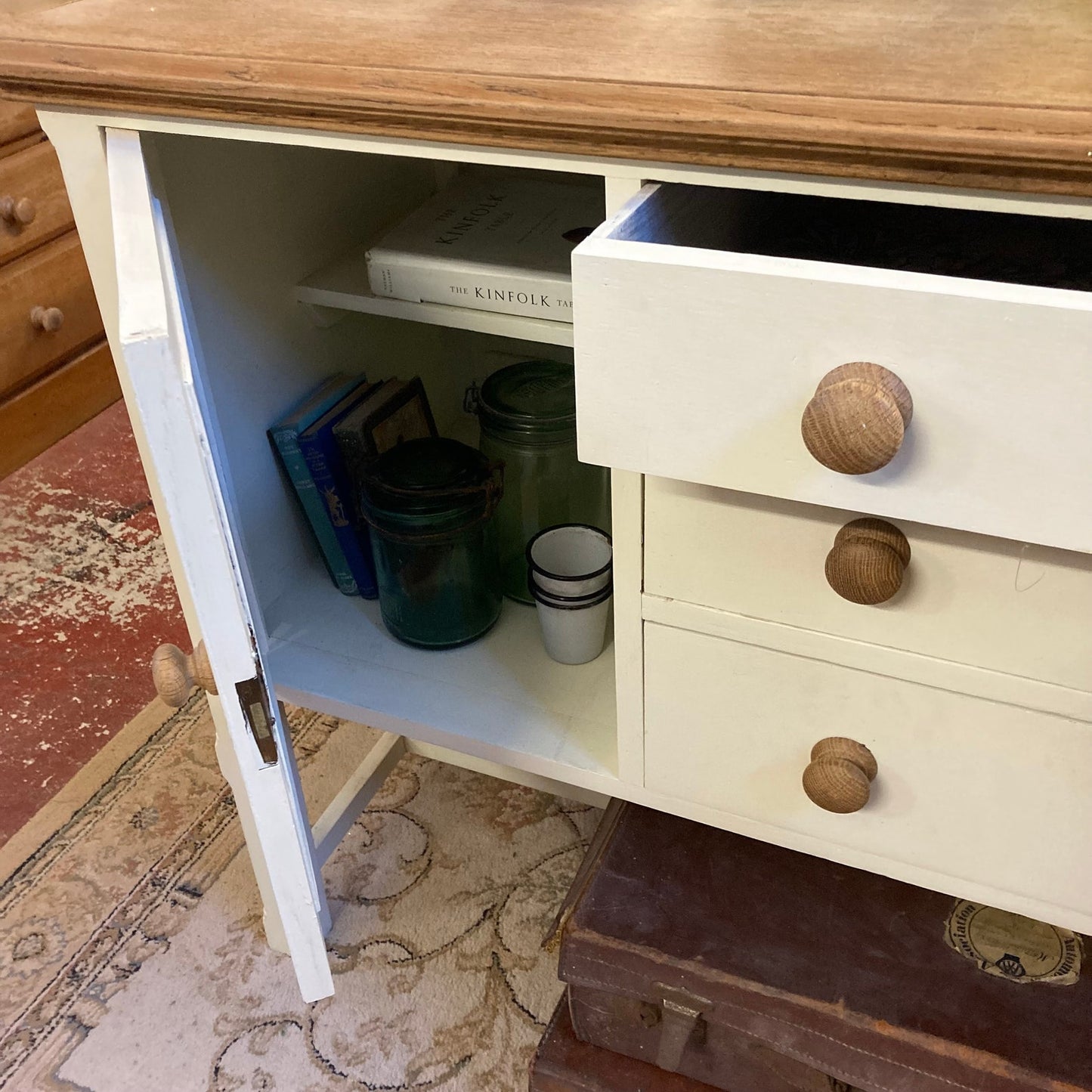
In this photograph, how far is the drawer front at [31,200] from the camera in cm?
155

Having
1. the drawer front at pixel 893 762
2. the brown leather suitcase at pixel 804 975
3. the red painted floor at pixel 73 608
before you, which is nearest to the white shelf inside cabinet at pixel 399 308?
the drawer front at pixel 893 762

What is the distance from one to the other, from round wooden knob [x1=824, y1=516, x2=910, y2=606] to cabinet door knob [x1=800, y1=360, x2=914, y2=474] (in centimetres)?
11

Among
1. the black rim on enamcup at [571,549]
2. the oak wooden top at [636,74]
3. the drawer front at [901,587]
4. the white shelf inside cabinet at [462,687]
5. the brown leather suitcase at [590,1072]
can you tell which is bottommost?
the brown leather suitcase at [590,1072]

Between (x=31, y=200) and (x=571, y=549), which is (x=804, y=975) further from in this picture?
(x=31, y=200)

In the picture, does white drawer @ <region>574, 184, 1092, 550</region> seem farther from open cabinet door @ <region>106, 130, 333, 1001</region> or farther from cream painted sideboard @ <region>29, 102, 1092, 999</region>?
open cabinet door @ <region>106, 130, 333, 1001</region>

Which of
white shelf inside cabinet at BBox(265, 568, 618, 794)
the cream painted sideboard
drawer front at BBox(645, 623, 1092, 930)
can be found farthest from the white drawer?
white shelf inside cabinet at BBox(265, 568, 618, 794)

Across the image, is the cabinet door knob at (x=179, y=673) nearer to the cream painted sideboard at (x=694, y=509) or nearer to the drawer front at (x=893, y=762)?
the cream painted sideboard at (x=694, y=509)

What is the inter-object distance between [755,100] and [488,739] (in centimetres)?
51

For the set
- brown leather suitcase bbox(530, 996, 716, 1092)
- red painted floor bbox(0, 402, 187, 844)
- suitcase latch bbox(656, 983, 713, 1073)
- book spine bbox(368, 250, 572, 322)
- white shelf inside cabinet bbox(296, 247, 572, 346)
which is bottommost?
red painted floor bbox(0, 402, 187, 844)

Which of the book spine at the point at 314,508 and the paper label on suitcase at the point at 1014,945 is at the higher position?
the book spine at the point at 314,508

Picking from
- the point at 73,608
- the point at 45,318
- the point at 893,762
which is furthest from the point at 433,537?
the point at 45,318

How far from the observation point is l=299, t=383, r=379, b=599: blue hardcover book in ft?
2.91

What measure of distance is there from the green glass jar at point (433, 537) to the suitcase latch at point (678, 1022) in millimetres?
333

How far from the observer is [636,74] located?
0.48m
